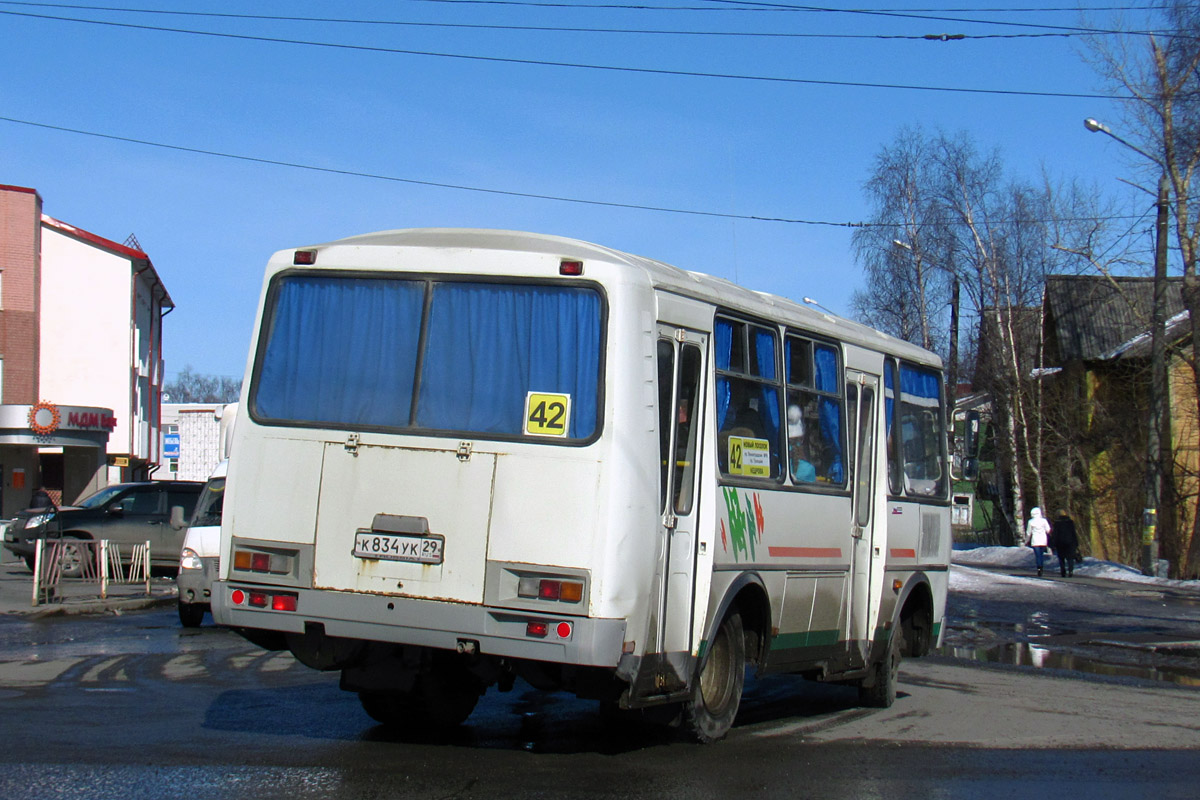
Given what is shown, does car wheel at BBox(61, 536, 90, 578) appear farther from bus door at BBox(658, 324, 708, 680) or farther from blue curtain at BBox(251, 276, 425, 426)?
bus door at BBox(658, 324, 708, 680)

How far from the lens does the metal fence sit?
17875 millimetres

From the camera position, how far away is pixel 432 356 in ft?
24.1

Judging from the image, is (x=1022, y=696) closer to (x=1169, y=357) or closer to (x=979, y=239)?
(x=1169, y=357)

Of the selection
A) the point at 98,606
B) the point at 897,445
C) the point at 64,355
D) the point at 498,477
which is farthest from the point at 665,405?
the point at 64,355

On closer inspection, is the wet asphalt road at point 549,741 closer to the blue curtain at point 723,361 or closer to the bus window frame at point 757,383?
the bus window frame at point 757,383

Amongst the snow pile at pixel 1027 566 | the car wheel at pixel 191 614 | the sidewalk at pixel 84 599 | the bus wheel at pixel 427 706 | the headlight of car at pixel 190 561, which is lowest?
the snow pile at pixel 1027 566

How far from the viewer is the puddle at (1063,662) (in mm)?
13875

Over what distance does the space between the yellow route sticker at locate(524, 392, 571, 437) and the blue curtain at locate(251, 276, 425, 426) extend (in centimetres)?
70

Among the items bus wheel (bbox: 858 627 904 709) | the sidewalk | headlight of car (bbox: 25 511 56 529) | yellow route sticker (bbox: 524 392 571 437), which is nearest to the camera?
yellow route sticker (bbox: 524 392 571 437)

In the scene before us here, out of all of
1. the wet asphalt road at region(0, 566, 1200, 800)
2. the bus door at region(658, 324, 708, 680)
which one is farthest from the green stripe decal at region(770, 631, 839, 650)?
the bus door at region(658, 324, 708, 680)

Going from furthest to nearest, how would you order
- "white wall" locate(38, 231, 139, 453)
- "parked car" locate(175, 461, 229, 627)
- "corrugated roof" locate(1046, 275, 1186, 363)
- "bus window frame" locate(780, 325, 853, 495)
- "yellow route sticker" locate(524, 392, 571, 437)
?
1. "white wall" locate(38, 231, 139, 453)
2. "corrugated roof" locate(1046, 275, 1186, 363)
3. "parked car" locate(175, 461, 229, 627)
4. "bus window frame" locate(780, 325, 853, 495)
5. "yellow route sticker" locate(524, 392, 571, 437)

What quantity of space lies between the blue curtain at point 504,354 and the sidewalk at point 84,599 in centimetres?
1158

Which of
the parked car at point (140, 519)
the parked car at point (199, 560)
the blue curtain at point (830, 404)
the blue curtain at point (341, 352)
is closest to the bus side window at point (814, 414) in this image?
the blue curtain at point (830, 404)

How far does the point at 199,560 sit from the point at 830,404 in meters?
9.01
